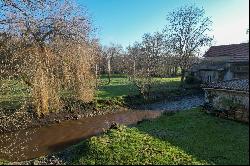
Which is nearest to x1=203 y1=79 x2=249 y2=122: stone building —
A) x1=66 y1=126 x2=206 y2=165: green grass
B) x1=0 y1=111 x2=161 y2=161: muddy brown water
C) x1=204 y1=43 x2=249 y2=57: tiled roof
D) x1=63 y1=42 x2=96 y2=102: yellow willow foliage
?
x1=66 y1=126 x2=206 y2=165: green grass

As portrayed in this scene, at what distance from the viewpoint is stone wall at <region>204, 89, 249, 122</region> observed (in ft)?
76.1

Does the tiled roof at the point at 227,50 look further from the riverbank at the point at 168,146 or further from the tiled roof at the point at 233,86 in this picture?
the riverbank at the point at 168,146

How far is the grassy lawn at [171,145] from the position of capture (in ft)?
54.0

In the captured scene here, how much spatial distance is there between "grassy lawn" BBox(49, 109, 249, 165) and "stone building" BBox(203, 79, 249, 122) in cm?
90

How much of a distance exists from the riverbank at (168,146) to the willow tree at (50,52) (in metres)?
6.99

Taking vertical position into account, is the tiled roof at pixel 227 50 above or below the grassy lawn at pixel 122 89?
above

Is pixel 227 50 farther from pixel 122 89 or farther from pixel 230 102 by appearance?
pixel 230 102

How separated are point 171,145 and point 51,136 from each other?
1207cm

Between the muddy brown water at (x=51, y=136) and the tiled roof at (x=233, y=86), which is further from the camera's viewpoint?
the tiled roof at (x=233, y=86)

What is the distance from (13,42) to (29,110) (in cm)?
831

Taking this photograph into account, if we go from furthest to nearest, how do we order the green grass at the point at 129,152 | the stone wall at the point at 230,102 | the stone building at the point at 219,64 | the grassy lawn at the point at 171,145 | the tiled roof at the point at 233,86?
the stone building at the point at 219,64 < the tiled roof at the point at 233,86 < the stone wall at the point at 230,102 < the grassy lawn at the point at 171,145 < the green grass at the point at 129,152

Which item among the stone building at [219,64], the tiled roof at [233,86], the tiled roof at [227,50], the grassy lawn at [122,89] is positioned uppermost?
the tiled roof at [227,50]

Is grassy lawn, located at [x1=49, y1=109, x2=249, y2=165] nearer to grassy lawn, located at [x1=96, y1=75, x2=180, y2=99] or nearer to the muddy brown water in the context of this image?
the muddy brown water

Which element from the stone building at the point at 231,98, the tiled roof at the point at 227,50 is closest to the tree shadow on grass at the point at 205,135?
the stone building at the point at 231,98
